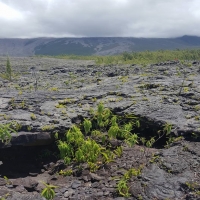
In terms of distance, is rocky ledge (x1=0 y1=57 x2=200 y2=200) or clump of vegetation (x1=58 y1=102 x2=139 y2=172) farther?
clump of vegetation (x1=58 y1=102 x2=139 y2=172)

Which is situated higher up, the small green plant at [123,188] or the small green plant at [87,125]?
the small green plant at [87,125]

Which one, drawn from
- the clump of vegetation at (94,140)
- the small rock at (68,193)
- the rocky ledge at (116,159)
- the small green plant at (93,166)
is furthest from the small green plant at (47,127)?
the small rock at (68,193)

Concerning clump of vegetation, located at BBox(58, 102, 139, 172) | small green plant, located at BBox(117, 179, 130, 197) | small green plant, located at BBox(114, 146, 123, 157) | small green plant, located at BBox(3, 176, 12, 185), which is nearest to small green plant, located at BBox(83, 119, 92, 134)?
clump of vegetation, located at BBox(58, 102, 139, 172)

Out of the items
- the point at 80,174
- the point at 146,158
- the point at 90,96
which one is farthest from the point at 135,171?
the point at 90,96

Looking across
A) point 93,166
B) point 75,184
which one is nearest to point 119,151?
point 93,166

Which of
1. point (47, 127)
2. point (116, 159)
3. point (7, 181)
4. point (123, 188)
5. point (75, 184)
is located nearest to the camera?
point (123, 188)

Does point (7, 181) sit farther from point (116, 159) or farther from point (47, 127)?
point (116, 159)

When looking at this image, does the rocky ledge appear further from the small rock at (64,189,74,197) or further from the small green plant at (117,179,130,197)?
the small green plant at (117,179,130,197)

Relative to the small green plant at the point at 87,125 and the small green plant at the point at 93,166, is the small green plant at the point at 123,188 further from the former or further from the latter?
the small green plant at the point at 87,125

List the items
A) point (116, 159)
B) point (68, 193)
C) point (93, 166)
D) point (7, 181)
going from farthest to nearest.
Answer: point (116, 159)
point (93, 166)
point (7, 181)
point (68, 193)

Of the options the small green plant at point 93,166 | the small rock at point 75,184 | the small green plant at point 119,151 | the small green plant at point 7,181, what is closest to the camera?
the small rock at point 75,184

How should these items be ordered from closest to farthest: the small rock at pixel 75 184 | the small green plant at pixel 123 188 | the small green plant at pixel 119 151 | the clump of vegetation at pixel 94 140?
1. the small green plant at pixel 123 188
2. the small rock at pixel 75 184
3. the clump of vegetation at pixel 94 140
4. the small green plant at pixel 119 151

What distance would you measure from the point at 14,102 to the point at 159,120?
6408 mm

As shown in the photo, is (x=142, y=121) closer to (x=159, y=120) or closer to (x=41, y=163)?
(x=159, y=120)
